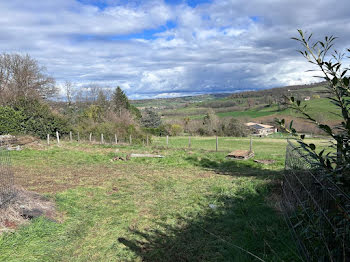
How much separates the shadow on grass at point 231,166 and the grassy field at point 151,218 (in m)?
0.16

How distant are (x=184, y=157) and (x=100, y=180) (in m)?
5.35

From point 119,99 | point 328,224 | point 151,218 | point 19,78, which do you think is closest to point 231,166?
point 151,218

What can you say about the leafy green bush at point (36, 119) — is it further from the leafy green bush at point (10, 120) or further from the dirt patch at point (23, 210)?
the dirt patch at point (23, 210)

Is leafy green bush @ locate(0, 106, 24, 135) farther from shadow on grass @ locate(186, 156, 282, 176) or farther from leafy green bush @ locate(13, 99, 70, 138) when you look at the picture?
shadow on grass @ locate(186, 156, 282, 176)

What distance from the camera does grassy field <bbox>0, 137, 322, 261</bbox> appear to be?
4078 mm

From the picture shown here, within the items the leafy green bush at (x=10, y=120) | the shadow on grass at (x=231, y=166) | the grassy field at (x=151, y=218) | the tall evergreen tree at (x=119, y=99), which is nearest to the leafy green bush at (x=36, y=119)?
the leafy green bush at (x=10, y=120)

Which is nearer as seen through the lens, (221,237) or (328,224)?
(328,224)

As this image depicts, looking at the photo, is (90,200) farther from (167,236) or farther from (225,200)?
(225,200)

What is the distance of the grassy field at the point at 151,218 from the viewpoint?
4.08 m

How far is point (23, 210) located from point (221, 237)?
3953 millimetres

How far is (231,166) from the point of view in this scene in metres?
11.5

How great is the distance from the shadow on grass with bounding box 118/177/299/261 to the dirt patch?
1.90 metres

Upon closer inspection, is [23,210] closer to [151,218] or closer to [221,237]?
[151,218]

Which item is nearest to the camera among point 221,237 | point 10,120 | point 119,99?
point 221,237
